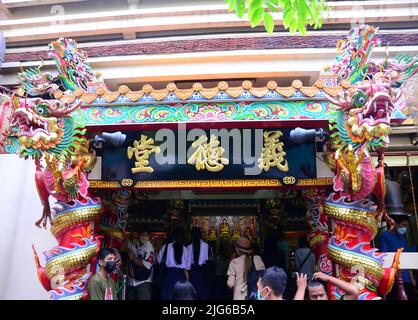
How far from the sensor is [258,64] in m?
6.50

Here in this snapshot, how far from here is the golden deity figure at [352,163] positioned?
4186mm

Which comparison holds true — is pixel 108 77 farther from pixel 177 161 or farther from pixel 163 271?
pixel 163 271

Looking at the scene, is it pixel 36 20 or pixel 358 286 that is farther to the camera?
pixel 36 20

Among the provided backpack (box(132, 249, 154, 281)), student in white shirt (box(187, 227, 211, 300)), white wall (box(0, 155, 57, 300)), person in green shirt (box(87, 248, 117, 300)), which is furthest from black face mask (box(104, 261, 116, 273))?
white wall (box(0, 155, 57, 300))

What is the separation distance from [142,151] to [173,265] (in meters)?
1.80

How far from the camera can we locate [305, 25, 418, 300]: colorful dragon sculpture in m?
3.96

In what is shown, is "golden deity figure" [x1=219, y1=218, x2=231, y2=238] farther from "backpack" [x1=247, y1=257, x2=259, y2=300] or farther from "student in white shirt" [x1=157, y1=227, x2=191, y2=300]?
"backpack" [x1=247, y1=257, x2=259, y2=300]

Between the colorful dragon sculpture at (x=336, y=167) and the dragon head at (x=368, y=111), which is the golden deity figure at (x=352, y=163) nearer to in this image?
the colorful dragon sculpture at (x=336, y=167)

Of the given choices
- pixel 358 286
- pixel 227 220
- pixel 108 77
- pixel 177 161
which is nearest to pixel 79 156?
pixel 177 161

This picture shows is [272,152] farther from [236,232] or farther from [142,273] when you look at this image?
[236,232]

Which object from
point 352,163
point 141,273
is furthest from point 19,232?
point 352,163

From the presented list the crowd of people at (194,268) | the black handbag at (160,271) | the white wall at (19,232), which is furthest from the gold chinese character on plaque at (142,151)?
the white wall at (19,232)

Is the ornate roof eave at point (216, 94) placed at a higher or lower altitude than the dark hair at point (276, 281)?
higher
